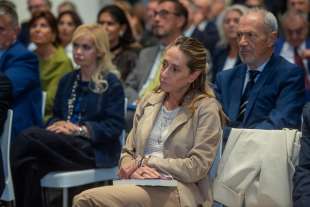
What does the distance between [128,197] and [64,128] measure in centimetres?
131

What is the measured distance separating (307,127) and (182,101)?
2.18ft

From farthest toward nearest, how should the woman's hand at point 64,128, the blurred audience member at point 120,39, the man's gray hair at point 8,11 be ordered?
the blurred audience member at point 120,39
the man's gray hair at point 8,11
the woman's hand at point 64,128

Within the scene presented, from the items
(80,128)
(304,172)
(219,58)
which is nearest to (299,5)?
(219,58)

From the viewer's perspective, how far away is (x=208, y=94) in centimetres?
373

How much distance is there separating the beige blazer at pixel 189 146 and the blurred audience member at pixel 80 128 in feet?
2.84

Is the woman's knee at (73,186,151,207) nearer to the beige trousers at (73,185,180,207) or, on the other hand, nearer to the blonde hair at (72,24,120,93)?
the beige trousers at (73,185,180,207)

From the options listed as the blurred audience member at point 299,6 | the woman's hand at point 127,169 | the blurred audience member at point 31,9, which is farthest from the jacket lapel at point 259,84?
the blurred audience member at point 31,9

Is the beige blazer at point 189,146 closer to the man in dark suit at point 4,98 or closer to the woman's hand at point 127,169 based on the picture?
the woman's hand at point 127,169

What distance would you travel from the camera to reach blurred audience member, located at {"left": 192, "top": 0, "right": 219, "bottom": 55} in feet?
22.0

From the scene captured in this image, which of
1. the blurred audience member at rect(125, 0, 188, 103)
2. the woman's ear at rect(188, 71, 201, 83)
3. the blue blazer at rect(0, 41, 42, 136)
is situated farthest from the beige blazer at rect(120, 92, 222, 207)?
the blurred audience member at rect(125, 0, 188, 103)

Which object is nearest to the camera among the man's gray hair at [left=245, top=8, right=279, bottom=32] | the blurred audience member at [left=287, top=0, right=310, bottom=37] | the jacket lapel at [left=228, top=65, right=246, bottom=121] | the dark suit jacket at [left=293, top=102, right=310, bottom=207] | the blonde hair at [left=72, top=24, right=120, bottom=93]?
the dark suit jacket at [left=293, top=102, right=310, bottom=207]

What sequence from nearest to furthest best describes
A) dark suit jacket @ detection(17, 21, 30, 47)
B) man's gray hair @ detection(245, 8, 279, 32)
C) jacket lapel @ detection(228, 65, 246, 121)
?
1. jacket lapel @ detection(228, 65, 246, 121)
2. man's gray hair @ detection(245, 8, 279, 32)
3. dark suit jacket @ detection(17, 21, 30, 47)

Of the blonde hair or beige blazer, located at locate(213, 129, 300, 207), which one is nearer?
beige blazer, located at locate(213, 129, 300, 207)

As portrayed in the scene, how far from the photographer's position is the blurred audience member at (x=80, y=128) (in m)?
4.50
